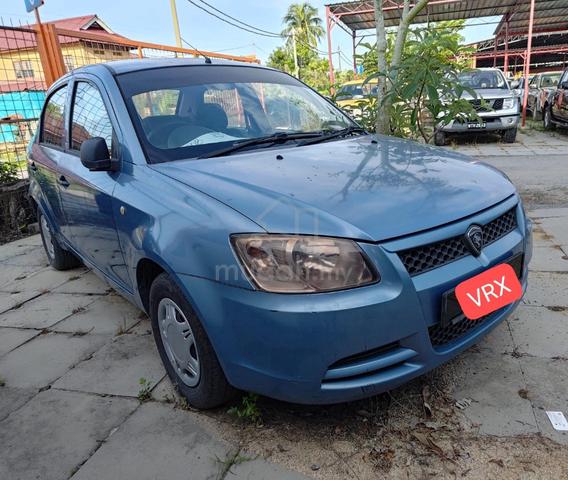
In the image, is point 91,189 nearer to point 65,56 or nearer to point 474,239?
point 474,239

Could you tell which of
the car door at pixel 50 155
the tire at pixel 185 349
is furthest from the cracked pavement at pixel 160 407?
the car door at pixel 50 155

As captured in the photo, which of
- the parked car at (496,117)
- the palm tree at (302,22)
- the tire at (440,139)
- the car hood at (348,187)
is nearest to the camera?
the car hood at (348,187)

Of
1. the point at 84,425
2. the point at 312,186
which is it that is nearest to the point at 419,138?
the point at 312,186

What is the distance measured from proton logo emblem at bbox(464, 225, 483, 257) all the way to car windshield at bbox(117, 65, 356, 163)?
1.18 metres

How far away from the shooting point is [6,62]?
6.48 metres

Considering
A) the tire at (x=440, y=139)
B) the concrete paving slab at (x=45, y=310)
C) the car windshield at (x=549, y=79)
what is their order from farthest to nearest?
the car windshield at (x=549, y=79) → the tire at (x=440, y=139) → the concrete paving slab at (x=45, y=310)

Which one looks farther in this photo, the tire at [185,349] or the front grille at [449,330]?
the tire at [185,349]

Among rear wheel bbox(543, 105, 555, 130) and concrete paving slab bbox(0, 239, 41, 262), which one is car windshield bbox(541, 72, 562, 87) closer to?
rear wheel bbox(543, 105, 555, 130)

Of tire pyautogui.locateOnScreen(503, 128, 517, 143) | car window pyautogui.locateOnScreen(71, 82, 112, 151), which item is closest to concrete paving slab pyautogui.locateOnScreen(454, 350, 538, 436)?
car window pyautogui.locateOnScreen(71, 82, 112, 151)

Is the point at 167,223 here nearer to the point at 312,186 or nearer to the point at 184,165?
the point at 184,165

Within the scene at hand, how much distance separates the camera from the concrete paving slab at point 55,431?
1.89 metres

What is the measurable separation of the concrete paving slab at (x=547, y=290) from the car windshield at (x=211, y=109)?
1.63 meters

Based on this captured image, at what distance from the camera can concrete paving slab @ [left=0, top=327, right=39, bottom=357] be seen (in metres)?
2.96

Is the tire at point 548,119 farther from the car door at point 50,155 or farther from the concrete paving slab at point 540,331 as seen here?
the car door at point 50,155
